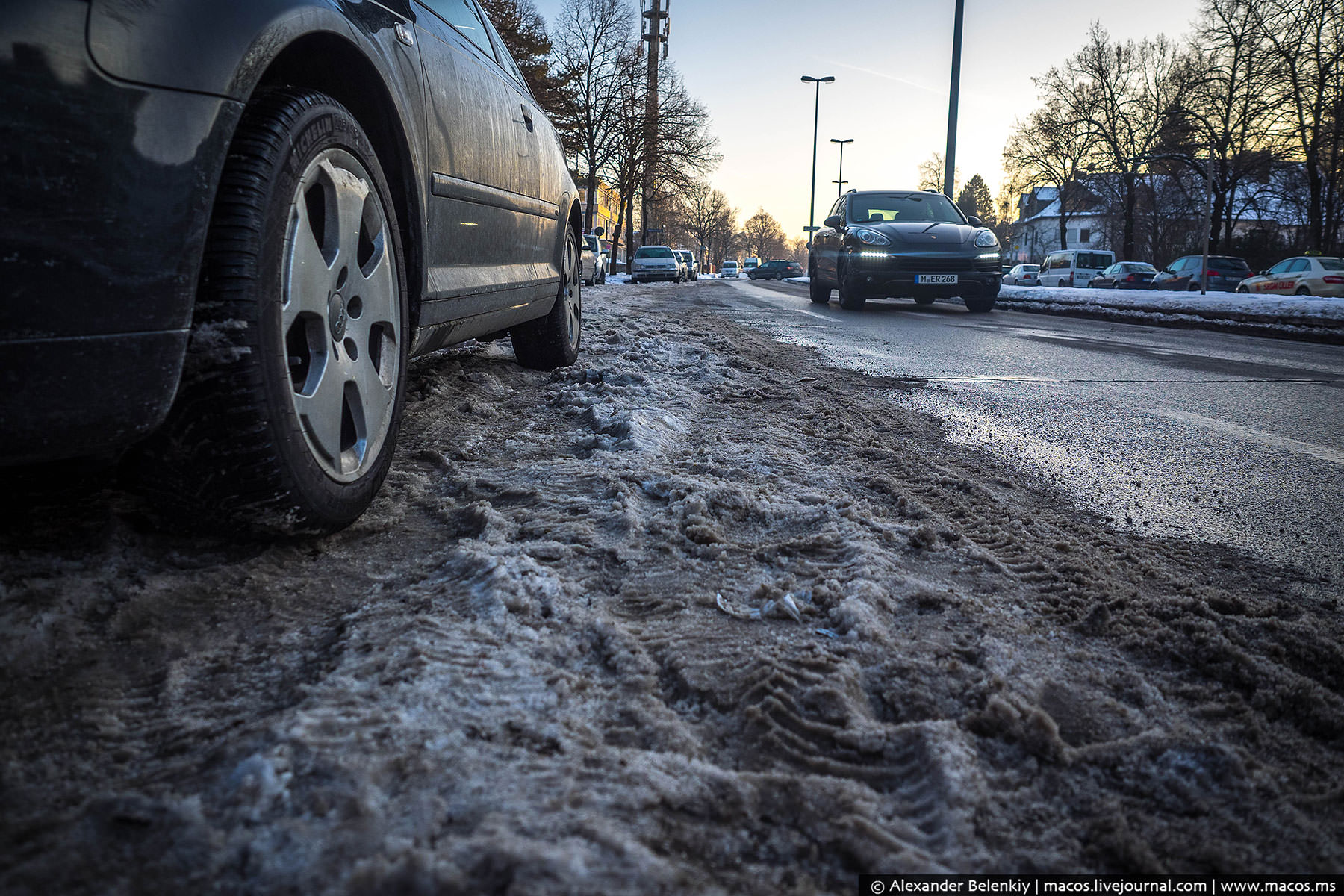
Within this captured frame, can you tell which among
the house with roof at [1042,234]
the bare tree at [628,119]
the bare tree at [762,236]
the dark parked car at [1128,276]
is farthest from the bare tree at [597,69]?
the bare tree at [762,236]

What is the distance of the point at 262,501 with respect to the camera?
5.17ft

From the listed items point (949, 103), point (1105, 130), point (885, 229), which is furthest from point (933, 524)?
point (1105, 130)

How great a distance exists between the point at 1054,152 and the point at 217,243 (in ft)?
174

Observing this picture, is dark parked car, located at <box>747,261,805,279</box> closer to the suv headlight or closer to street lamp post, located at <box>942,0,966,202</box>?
street lamp post, located at <box>942,0,966,202</box>

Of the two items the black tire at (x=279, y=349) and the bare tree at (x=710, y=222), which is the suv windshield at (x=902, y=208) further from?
the bare tree at (x=710, y=222)

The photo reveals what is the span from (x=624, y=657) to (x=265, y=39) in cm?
127

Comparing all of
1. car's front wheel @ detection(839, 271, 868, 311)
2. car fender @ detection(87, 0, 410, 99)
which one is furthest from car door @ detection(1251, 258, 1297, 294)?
car fender @ detection(87, 0, 410, 99)

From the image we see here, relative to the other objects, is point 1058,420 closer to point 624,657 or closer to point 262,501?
point 624,657

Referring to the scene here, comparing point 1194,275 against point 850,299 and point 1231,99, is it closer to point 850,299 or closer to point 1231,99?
point 1231,99

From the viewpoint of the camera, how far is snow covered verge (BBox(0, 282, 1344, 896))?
95cm

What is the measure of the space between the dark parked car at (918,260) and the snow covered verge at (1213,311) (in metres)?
2.10

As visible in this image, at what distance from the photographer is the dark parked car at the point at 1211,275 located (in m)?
27.9

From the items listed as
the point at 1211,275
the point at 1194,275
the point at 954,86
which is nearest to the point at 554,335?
the point at 954,86

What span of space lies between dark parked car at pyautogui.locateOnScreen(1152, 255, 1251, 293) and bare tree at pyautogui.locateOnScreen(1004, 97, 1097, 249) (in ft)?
59.0
